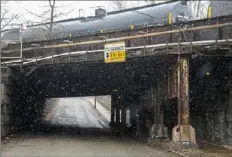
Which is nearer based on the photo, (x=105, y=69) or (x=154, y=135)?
(x=154, y=135)

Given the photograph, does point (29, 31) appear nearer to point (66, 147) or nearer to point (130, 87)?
point (130, 87)

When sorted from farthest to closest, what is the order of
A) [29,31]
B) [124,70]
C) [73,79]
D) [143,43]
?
[29,31], [73,79], [124,70], [143,43]

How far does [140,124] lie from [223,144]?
417 inches

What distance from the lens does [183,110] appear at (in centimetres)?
1842

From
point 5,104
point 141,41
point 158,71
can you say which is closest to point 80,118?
point 5,104

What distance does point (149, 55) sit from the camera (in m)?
19.7

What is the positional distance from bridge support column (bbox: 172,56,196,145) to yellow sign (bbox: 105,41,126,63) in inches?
116

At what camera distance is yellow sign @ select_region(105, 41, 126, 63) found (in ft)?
66.1

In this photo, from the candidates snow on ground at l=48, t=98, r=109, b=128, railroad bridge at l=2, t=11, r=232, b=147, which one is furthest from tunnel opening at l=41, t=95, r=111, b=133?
railroad bridge at l=2, t=11, r=232, b=147

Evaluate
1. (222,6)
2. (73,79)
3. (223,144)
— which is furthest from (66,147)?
(222,6)

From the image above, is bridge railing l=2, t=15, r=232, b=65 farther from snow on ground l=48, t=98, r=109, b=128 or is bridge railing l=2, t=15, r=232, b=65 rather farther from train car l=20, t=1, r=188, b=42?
snow on ground l=48, t=98, r=109, b=128

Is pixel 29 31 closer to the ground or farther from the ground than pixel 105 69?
farther from the ground

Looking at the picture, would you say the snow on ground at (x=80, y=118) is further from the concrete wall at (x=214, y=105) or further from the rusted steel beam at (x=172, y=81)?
the rusted steel beam at (x=172, y=81)

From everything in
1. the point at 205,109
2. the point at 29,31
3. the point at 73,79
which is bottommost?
the point at 205,109
